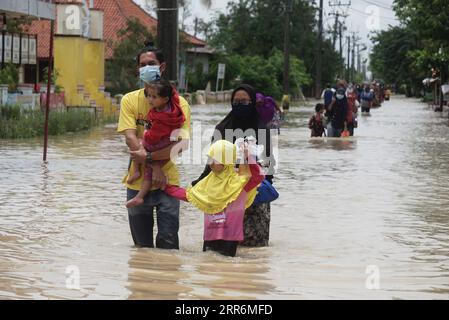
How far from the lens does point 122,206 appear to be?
46.8ft

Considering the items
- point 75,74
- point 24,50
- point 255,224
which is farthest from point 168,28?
point 75,74

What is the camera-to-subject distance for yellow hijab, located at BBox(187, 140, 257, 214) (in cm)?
984

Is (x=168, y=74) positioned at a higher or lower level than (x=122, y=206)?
higher

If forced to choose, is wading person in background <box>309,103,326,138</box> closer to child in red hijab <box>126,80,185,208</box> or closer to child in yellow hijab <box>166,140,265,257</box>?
child in yellow hijab <box>166,140,265,257</box>

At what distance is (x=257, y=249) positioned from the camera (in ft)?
35.6

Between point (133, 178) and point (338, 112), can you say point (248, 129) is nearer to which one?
point (133, 178)

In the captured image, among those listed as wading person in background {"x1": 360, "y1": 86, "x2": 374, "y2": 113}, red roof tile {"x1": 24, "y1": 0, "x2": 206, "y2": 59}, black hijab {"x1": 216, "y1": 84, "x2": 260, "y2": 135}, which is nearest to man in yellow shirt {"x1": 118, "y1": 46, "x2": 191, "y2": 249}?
black hijab {"x1": 216, "y1": 84, "x2": 260, "y2": 135}

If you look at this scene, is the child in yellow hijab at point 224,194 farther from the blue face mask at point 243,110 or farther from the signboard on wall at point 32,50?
the signboard on wall at point 32,50

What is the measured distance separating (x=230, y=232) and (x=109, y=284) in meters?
1.80

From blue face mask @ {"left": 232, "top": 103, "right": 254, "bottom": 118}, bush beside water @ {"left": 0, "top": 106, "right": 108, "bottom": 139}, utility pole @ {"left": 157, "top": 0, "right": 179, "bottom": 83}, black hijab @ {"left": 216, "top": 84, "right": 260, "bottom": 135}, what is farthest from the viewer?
bush beside water @ {"left": 0, "top": 106, "right": 108, "bottom": 139}

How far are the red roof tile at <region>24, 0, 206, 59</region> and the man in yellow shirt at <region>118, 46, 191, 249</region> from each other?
167ft

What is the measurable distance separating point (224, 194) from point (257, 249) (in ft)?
3.80
